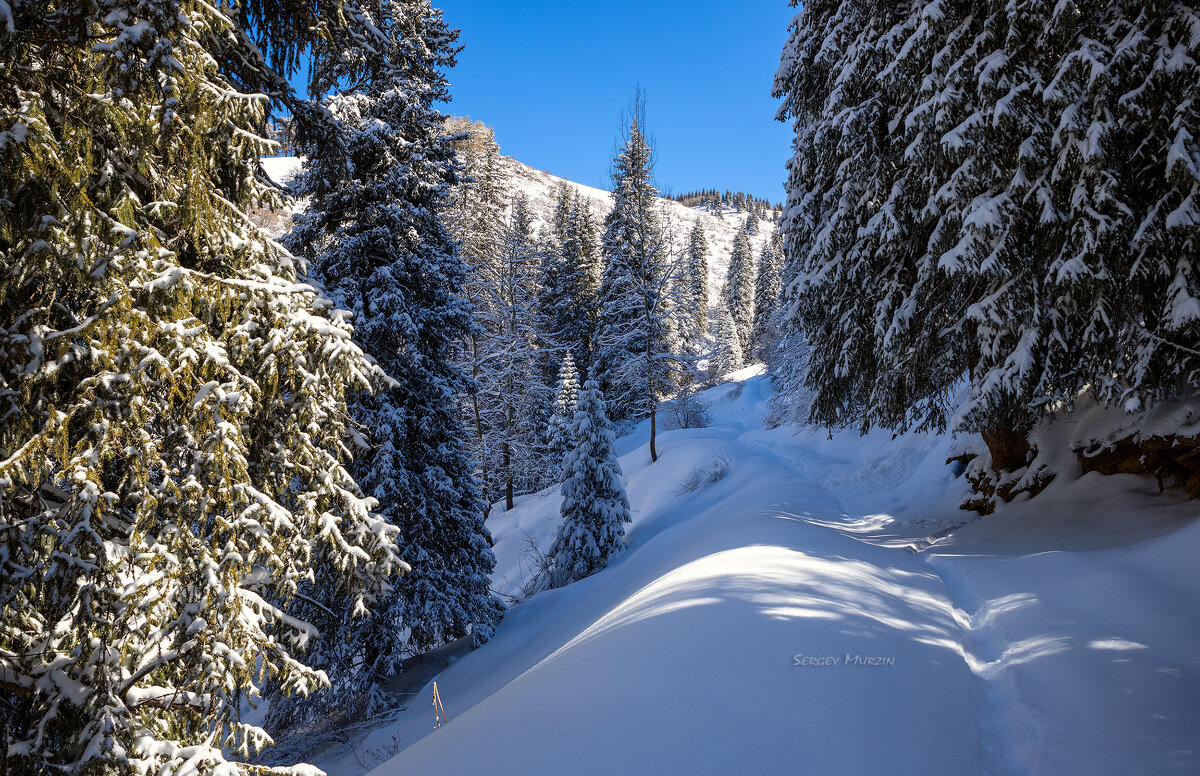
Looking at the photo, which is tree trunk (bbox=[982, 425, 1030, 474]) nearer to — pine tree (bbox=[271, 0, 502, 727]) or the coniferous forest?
the coniferous forest

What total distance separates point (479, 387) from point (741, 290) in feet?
161

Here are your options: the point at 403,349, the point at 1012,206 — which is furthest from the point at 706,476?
the point at 1012,206

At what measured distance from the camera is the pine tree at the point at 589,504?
48.8 ft

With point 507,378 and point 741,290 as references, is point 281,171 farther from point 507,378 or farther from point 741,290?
point 507,378

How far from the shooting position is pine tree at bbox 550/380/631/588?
48.8 feet

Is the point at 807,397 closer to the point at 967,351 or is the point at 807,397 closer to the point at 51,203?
the point at 967,351

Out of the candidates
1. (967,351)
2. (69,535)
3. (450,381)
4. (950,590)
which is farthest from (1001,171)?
(450,381)

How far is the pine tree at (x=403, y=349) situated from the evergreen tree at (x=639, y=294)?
12288 mm

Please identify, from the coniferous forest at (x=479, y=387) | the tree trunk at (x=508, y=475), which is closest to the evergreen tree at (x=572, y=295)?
the tree trunk at (x=508, y=475)

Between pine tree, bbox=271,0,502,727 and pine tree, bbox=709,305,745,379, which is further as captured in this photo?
pine tree, bbox=709,305,745,379

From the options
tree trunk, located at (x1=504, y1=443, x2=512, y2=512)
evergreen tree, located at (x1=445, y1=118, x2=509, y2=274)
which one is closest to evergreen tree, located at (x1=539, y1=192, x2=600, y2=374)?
evergreen tree, located at (x1=445, y1=118, x2=509, y2=274)

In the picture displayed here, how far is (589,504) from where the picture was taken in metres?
15.3

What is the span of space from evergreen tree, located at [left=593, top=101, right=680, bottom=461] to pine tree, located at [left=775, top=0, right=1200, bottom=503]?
558 inches

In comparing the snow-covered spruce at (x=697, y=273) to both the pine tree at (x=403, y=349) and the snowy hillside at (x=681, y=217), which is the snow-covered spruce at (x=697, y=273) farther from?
the snowy hillside at (x=681, y=217)
